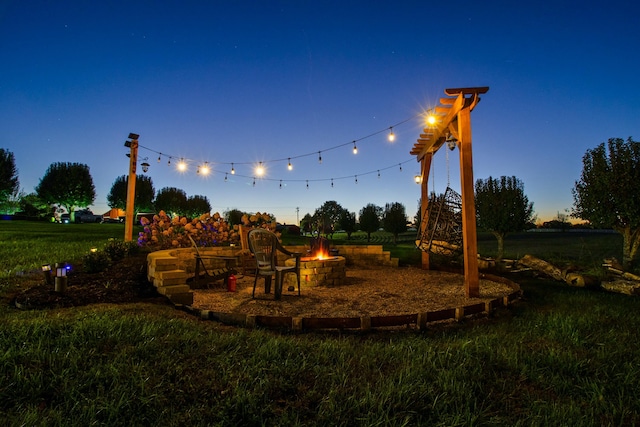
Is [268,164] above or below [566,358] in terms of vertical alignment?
above

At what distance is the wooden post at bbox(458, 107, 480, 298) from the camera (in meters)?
5.43

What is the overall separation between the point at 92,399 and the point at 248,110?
36.8 ft

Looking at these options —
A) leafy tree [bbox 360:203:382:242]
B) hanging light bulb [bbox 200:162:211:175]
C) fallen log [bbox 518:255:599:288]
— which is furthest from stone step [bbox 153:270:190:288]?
leafy tree [bbox 360:203:382:242]

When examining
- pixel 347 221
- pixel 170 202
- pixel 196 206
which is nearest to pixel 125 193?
pixel 170 202

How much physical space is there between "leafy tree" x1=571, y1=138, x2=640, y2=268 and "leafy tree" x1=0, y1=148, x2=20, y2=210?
40.7 meters

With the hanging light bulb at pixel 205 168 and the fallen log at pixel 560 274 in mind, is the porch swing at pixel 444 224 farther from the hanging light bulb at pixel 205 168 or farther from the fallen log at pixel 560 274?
the hanging light bulb at pixel 205 168

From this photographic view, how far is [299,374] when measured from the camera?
242 centimetres

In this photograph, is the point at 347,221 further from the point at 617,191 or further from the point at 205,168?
the point at 617,191

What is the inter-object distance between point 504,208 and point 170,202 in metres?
41.4

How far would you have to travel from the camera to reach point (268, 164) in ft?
40.8

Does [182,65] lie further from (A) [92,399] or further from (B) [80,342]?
(A) [92,399]

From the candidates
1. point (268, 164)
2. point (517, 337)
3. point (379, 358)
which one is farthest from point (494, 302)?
point (268, 164)

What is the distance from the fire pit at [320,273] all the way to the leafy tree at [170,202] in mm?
41388

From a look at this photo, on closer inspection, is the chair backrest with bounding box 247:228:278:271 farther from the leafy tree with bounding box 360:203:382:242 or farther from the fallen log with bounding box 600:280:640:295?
the leafy tree with bounding box 360:203:382:242
